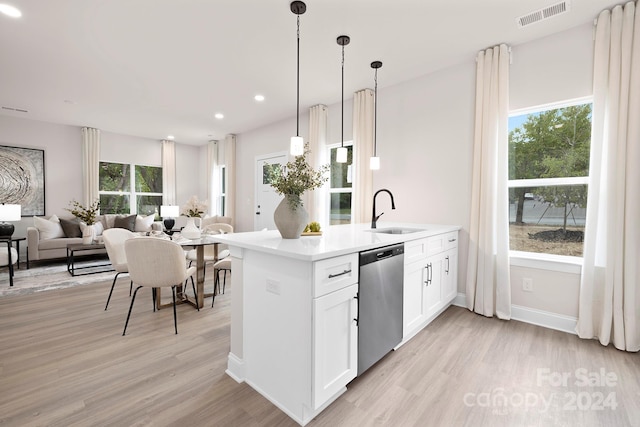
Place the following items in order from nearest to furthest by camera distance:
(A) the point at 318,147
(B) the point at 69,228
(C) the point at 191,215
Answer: (C) the point at 191,215, (A) the point at 318,147, (B) the point at 69,228

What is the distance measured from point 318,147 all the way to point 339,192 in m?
0.82

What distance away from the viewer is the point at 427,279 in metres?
2.58

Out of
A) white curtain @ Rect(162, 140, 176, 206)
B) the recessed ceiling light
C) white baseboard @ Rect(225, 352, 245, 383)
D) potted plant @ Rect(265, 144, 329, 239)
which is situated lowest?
white baseboard @ Rect(225, 352, 245, 383)

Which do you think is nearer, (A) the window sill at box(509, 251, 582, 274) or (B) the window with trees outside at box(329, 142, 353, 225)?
(A) the window sill at box(509, 251, 582, 274)

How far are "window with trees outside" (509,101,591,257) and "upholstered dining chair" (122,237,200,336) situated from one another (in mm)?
3418

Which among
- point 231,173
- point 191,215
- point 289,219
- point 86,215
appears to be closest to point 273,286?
point 289,219

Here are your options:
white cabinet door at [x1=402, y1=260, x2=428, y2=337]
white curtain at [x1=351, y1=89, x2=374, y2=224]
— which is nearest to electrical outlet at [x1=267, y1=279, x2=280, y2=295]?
white cabinet door at [x1=402, y1=260, x2=428, y2=337]

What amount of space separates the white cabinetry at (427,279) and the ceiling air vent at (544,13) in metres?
2.04

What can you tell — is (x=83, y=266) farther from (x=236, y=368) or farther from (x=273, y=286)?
(x=273, y=286)

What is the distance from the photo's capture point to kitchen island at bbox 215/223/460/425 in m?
1.49

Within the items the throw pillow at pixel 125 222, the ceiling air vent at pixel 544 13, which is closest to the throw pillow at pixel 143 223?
the throw pillow at pixel 125 222

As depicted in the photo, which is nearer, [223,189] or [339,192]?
[339,192]

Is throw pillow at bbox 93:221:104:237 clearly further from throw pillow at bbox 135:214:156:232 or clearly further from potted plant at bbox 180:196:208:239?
potted plant at bbox 180:196:208:239

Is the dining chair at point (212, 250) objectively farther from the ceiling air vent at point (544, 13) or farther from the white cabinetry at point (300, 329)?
the ceiling air vent at point (544, 13)
